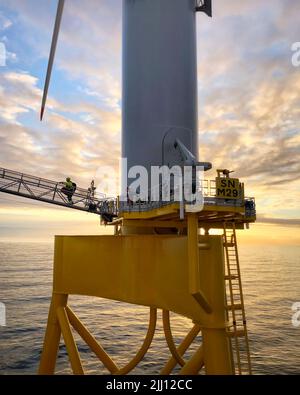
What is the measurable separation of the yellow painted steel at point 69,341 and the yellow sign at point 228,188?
34.4 feet

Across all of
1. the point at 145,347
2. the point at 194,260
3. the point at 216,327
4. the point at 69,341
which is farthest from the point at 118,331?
the point at 194,260

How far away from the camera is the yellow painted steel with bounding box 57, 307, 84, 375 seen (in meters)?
16.9

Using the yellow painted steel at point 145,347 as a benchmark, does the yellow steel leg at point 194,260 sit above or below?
above

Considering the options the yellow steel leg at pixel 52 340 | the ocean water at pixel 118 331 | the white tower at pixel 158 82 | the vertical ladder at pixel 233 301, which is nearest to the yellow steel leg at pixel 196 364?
the vertical ladder at pixel 233 301

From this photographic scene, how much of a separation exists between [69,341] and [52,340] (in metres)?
1.55

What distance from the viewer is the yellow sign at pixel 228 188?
40.2 ft

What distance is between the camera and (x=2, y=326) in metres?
49.0

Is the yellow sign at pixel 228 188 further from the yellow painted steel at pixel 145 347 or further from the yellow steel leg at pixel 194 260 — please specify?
the yellow painted steel at pixel 145 347

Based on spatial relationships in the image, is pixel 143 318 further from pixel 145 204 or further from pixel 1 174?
pixel 145 204

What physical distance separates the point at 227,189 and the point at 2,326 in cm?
4638

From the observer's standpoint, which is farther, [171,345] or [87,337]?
[171,345]

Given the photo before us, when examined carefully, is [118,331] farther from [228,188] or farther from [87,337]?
[228,188]

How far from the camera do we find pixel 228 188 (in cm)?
1241

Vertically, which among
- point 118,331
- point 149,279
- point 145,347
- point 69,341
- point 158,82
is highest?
point 158,82
